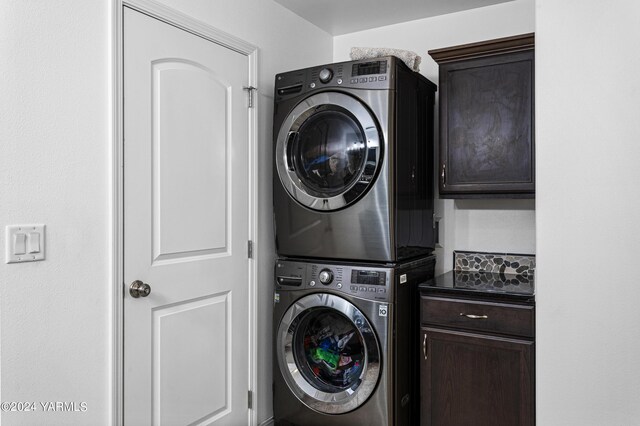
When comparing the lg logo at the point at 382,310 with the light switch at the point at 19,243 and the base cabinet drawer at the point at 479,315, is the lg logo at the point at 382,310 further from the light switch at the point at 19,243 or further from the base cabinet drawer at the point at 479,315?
the light switch at the point at 19,243

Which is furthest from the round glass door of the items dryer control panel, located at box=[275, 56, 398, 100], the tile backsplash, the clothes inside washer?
the tile backsplash

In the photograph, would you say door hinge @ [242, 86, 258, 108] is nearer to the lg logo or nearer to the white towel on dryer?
the white towel on dryer

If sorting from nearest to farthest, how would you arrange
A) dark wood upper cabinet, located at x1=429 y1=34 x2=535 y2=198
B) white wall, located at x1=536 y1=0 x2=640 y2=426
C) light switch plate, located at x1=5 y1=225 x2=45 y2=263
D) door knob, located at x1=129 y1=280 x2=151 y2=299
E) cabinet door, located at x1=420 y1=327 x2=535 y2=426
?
light switch plate, located at x1=5 y1=225 x2=45 y2=263, white wall, located at x1=536 y1=0 x2=640 y2=426, door knob, located at x1=129 y1=280 x2=151 y2=299, cabinet door, located at x1=420 y1=327 x2=535 y2=426, dark wood upper cabinet, located at x1=429 y1=34 x2=535 y2=198

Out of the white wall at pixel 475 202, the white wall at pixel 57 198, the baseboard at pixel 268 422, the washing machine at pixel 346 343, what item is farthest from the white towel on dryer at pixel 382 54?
the baseboard at pixel 268 422

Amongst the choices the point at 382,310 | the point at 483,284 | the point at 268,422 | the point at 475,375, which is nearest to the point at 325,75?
the point at 382,310

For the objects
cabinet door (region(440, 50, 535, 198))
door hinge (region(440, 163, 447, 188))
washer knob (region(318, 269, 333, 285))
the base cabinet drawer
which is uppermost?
cabinet door (region(440, 50, 535, 198))

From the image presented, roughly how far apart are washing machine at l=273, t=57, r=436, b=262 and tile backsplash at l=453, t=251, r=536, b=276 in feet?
1.17

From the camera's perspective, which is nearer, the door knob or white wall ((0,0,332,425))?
white wall ((0,0,332,425))

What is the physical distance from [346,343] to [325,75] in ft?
4.51

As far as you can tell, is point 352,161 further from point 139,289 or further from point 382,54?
point 139,289

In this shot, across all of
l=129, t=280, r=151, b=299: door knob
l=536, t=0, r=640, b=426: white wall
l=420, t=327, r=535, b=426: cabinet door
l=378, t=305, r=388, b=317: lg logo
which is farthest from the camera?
l=378, t=305, r=388, b=317: lg logo

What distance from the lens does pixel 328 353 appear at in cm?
250

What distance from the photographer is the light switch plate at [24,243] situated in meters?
1.54

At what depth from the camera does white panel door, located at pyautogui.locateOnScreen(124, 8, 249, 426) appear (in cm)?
198
